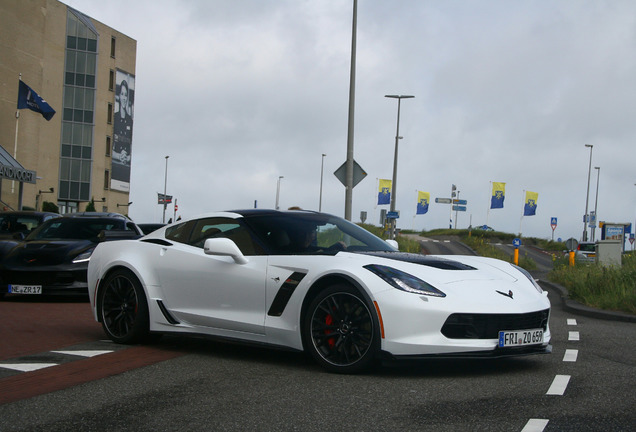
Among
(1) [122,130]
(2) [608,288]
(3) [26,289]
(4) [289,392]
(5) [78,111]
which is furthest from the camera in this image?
(1) [122,130]

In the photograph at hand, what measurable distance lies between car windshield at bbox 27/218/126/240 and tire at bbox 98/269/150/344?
603 cm

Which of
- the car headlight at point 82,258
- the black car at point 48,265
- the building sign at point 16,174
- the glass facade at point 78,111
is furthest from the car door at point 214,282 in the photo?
the glass facade at point 78,111

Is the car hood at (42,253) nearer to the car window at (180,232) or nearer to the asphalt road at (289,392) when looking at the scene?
the asphalt road at (289,392)

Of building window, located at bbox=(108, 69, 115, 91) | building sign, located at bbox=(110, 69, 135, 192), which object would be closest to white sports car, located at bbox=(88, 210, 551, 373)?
building window, located at bbox=(108, 69, 115, 91)

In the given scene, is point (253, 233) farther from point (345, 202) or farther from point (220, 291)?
point (345, 202)

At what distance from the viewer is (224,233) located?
7.44 m

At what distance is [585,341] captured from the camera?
8.88 meters

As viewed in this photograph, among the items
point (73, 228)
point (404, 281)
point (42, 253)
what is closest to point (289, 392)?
point (404, 281)

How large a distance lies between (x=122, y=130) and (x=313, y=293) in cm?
6940

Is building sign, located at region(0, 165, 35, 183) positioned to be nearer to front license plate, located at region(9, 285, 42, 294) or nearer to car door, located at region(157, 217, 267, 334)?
front license plate, located at region(9, 285, 42, 294)

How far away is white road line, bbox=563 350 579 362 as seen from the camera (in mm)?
7207

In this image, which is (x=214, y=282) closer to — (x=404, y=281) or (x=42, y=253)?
(x=404, y=281)

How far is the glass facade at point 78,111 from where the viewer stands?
66.0 m

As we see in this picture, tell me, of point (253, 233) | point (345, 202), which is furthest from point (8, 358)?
point (345, 202)
